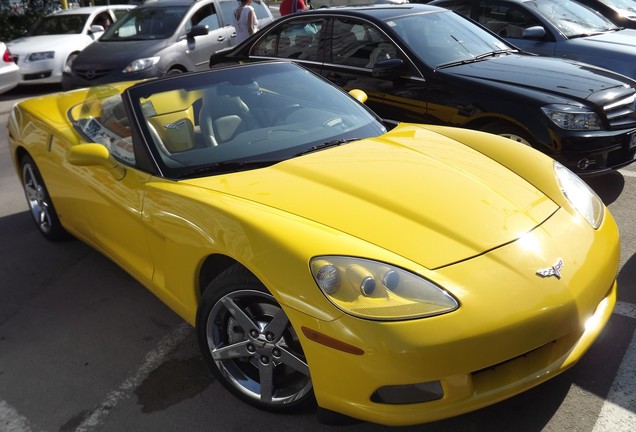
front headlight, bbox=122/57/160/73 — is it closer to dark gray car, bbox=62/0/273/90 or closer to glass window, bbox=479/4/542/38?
dark gray car, bbox=62/0/273/90

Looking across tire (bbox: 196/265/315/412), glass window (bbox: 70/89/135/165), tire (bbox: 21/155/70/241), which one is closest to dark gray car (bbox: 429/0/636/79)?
glass window (bbox: 70/89/135/165)

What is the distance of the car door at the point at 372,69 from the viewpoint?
5.24 meters

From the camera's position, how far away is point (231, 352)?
2691mm

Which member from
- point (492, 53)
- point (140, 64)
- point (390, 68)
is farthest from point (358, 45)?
point (140, 64)

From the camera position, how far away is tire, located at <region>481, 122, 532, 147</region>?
4648mm

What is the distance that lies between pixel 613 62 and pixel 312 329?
5586mm

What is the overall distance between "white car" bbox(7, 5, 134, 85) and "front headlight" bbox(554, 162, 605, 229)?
1010 centimetres

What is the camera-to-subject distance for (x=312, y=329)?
2.22 m

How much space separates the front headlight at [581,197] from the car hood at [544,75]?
178 cm

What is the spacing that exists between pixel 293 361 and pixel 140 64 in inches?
295

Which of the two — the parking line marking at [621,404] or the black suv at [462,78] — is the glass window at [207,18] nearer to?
the black suv at [462,78]

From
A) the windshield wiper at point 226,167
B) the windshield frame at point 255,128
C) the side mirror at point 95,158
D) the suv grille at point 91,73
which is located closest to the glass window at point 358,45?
the windshield frame at point 255,128

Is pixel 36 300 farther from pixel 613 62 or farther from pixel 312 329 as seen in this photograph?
pixel 613 62

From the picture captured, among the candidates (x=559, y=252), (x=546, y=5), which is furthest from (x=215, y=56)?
(x=559, y=252)
